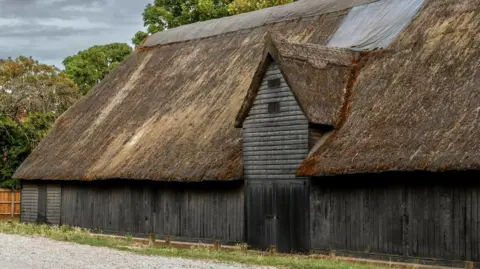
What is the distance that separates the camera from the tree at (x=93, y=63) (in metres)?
73.1

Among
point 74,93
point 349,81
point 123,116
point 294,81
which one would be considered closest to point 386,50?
point 349,81

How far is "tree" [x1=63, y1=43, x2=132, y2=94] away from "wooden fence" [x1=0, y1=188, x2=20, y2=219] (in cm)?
2604

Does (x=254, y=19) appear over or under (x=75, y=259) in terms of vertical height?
over

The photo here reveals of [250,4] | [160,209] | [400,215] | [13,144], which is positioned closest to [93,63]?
[13,144]

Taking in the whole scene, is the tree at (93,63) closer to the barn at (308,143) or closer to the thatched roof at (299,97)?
the thatched roof at (299,97)

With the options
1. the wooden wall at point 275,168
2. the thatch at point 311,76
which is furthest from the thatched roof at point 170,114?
the thatch at point 311,76

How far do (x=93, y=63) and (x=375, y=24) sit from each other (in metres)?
49.5

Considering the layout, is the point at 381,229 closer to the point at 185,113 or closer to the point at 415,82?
the point at 415,82

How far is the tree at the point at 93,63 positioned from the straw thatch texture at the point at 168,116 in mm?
30897

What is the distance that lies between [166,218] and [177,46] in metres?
11.9

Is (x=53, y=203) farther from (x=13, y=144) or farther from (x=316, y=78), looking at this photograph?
(x=316, y=78)

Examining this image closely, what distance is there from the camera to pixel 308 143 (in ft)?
81.5

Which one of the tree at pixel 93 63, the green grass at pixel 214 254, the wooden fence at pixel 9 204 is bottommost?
the green grass at pixel 214 254

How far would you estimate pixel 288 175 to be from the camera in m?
25.6
